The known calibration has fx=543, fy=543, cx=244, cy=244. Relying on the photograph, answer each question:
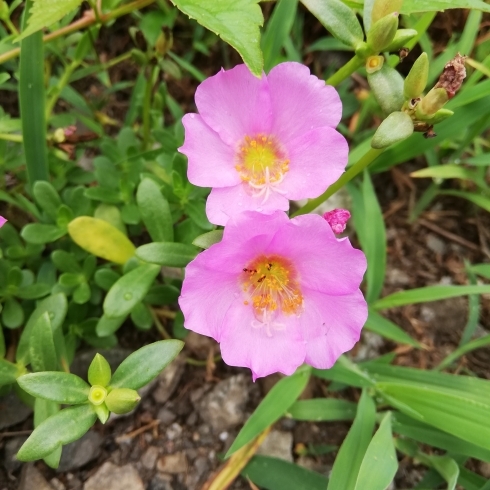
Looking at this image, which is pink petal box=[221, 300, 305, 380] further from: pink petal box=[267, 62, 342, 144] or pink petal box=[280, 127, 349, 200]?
pink petal box=[267, 62, 342, 144]

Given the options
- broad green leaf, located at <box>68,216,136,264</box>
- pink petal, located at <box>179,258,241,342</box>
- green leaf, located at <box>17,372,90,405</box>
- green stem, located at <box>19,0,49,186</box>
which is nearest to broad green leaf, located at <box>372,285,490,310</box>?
pink petal, located at <box>179,258,241,342</box>

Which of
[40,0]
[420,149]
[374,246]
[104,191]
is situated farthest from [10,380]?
[420,149]

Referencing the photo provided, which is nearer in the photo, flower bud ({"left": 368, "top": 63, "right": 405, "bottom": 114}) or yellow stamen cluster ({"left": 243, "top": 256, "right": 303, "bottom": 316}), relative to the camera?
flower bud ({"left": 368, "top": 63, "right": 405, "bottom": 114})

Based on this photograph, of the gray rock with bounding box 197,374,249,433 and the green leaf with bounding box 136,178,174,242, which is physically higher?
the green leaf with bounding box 136,178,174,242

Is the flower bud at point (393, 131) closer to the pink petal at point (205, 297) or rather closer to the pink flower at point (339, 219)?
the pink flower at point (339, 219)

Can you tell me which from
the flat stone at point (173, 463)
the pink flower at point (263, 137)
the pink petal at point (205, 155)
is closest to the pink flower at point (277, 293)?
the pink flower at point (263, 137)

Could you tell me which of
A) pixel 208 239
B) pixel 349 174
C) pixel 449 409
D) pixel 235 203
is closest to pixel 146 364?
pixel 208 239

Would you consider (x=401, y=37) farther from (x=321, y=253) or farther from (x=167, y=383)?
(x=167, y=383)
